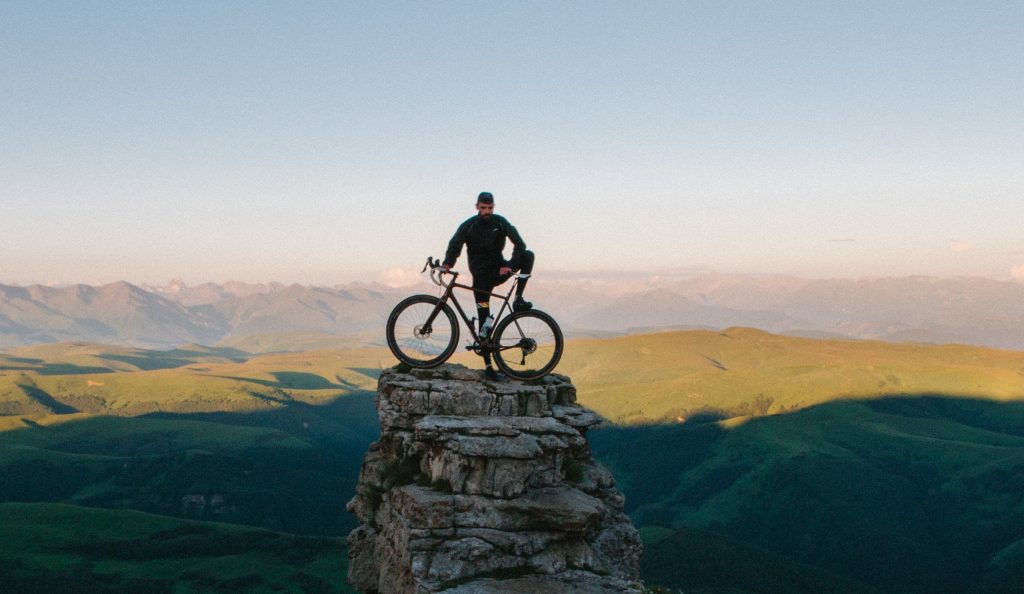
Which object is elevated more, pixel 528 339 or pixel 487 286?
pixel 487 286

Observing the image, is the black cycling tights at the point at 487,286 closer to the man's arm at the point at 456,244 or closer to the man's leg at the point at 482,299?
the man's leg at the point at 482,299

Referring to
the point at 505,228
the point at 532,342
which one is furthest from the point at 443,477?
the point at 505,228

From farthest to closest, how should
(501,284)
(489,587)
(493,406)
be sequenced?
(501,284) → (493,406) → (489,587)

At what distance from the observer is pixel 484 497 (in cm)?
2786

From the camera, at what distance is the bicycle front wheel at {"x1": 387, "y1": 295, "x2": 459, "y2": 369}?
105ft

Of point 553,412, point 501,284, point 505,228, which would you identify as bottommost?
point 553,412

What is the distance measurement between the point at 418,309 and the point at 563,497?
9892 millimetres

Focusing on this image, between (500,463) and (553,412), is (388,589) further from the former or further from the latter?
(553,412)

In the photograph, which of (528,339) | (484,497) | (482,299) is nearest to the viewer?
(484,497)

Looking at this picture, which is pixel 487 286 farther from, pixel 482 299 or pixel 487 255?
pixel 487 255

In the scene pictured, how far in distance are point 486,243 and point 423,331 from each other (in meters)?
4.58

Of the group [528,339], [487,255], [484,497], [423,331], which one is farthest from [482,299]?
[484,497]

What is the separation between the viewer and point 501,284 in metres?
32.3

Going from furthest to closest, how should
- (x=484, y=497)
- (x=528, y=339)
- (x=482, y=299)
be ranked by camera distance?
(x=482, y=299)
(x=528, y=339)
(x=484, y=497)
